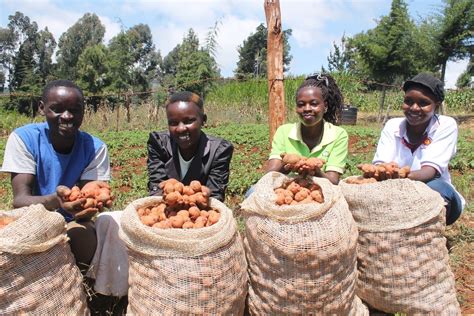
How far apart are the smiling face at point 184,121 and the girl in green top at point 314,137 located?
594mm

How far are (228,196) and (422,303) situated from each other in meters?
2.88

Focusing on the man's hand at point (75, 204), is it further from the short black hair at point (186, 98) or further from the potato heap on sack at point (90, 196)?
the short black hair at point (186, 98)

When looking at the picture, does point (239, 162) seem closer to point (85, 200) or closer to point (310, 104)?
point (310, 104)

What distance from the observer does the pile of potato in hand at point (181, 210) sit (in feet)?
6.34

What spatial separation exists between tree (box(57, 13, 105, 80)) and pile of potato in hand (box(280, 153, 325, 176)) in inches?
1289

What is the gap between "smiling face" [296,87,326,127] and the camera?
270 cm

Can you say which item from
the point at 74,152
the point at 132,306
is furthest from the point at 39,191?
the point at 132,306

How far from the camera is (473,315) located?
233cm

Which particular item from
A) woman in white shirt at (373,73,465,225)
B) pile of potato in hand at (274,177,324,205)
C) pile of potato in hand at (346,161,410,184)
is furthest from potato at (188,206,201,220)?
woman in white shirt at (373,73,465,225)

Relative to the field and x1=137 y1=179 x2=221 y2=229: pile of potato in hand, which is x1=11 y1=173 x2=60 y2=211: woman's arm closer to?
x1=137 y1=179 x2=221 y2=229: pile of potato in hand

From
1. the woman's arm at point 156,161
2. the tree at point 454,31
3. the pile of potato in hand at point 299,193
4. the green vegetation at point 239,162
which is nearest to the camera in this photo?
the pile of potato in hand at point 299,193

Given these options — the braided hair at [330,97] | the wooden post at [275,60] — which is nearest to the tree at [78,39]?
the wooden post at [275,60]

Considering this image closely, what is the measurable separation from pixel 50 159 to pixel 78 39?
34.8 meters

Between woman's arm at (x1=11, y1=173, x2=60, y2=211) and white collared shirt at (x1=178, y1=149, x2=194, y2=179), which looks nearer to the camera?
woman's arm at (x1=11, y1=173, x2=60, y2=211)
